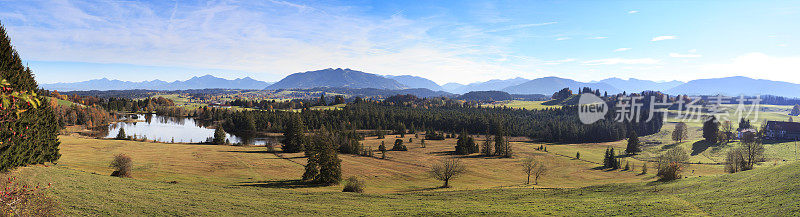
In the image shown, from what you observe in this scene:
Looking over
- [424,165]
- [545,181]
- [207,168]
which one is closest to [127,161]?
[207,168]

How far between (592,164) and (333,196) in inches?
3850

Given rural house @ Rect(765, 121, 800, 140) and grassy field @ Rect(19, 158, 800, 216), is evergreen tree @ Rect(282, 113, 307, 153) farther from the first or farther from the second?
rural house @ Rect(765, 121, 800, 140)

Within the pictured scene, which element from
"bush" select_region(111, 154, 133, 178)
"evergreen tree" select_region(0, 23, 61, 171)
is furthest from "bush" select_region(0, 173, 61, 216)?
"bush" select_region(111, 154, 133, 178)

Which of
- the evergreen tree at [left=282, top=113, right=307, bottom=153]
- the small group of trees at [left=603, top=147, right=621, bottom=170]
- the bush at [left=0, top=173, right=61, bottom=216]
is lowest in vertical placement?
the small group of trees at [left=603, top=147, right=621, bottom=170]

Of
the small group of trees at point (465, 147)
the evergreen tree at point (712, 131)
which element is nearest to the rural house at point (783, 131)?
the evergreen tree at point (712, 131)

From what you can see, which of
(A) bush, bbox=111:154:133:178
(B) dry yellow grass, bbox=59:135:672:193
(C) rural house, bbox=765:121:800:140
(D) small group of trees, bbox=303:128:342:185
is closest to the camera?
(A) bush, bbox=111:154:133:178

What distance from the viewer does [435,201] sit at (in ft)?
128

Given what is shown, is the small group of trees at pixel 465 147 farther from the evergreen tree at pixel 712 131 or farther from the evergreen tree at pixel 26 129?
the evergreen tree at pixel 26 129

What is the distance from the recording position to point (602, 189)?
4488 centimetres

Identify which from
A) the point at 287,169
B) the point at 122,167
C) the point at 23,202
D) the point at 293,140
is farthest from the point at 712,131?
the point at 122,167

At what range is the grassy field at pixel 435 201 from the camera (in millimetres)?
26609

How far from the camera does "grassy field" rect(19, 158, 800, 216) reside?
2661cm

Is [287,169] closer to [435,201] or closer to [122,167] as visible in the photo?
[122,167]

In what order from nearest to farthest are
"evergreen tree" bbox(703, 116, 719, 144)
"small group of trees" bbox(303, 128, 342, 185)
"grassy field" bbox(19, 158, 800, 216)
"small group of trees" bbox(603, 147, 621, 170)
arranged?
"grassy field" bbox(19, 158, 800, 216) → "small group of trees" bbox(303, 128, 342, 185) → "small group of trees" bbox(603, 147, 621, 170) → "evergreen tree" bbox(703, 116, 719, 144)
